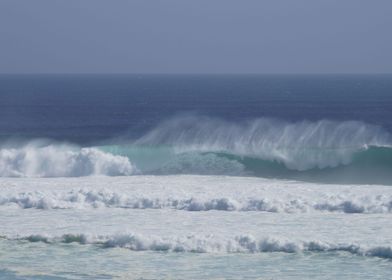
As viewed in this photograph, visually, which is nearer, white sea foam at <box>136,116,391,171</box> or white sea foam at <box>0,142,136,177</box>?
white sea foam at <box>0,142,136,177</box>

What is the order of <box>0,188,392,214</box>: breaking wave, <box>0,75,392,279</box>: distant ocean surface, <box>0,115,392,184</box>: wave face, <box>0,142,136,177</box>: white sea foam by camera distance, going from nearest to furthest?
1. <box>0,75,392,279</box>: distant ocean surface
2. <box>0,188,392,214</box>: breaking wave
3. <box>0,115,392,184</box>: wave face
4. <box>0,142,136,177</box>: white sea foam

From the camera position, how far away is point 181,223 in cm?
1886

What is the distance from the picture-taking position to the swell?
16312mm

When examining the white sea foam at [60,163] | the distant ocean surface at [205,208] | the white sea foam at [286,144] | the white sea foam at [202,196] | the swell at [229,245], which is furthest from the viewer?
the white sea foam at [286,144]

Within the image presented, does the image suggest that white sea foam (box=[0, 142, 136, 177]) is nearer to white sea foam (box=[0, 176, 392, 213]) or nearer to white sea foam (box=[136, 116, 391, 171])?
white sea foam (box=[136, 116, 391, 171])

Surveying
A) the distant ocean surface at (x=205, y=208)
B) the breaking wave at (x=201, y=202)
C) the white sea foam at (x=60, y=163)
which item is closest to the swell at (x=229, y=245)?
the distant ocean surface at (x=205, y=208)

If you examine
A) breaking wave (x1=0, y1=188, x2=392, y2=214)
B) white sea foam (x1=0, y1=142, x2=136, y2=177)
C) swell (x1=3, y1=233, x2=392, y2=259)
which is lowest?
swell (x1=3, y1=233, x2=392, y2=259)

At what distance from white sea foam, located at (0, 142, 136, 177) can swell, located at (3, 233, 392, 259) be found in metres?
11.5

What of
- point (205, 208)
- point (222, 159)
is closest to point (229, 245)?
point (205, 208)

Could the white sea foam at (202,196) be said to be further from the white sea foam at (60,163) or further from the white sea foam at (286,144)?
the white sea foam at (286,144)

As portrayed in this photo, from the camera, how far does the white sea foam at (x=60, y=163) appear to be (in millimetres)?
28906

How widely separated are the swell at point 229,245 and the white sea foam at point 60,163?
1149 cm

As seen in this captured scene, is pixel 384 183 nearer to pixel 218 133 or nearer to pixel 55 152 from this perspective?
pixel 218 133

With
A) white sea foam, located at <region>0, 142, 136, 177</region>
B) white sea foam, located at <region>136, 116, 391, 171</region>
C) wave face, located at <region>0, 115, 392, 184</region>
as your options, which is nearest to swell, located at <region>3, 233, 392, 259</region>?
wave face, located at <region>0, 115, 392, 184</region>
